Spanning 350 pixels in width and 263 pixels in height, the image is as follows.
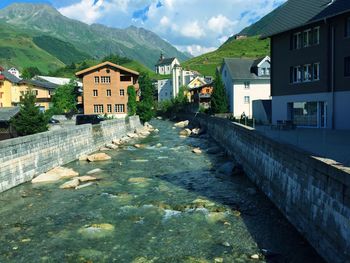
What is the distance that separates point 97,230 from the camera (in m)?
14.7

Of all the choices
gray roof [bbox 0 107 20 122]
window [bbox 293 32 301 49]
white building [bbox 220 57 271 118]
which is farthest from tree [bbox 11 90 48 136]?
white building [bbox 220 57 271 118]

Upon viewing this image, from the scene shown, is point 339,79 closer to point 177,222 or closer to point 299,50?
point 299,50

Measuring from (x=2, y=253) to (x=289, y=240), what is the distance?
9.74 meters

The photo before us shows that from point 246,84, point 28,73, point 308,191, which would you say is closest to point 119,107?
point 246,84

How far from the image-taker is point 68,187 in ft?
71.4

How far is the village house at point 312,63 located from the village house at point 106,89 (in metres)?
33.7

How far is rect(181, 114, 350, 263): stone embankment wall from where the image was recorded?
1034 centimetres

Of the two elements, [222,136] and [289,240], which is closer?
[289,240]

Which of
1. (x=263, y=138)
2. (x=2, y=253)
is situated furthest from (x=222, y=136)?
(x=2, y=253)

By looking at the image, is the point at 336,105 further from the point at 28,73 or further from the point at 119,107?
the point at 28,73

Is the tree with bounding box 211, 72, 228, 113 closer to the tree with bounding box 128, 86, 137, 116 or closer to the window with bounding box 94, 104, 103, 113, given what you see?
the tree with bounding box 128, 86, 137, 116

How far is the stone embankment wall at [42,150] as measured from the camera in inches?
840

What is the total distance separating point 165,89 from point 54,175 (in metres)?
111

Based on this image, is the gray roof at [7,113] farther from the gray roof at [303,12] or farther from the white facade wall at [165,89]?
the white facade wall at [165,89]
